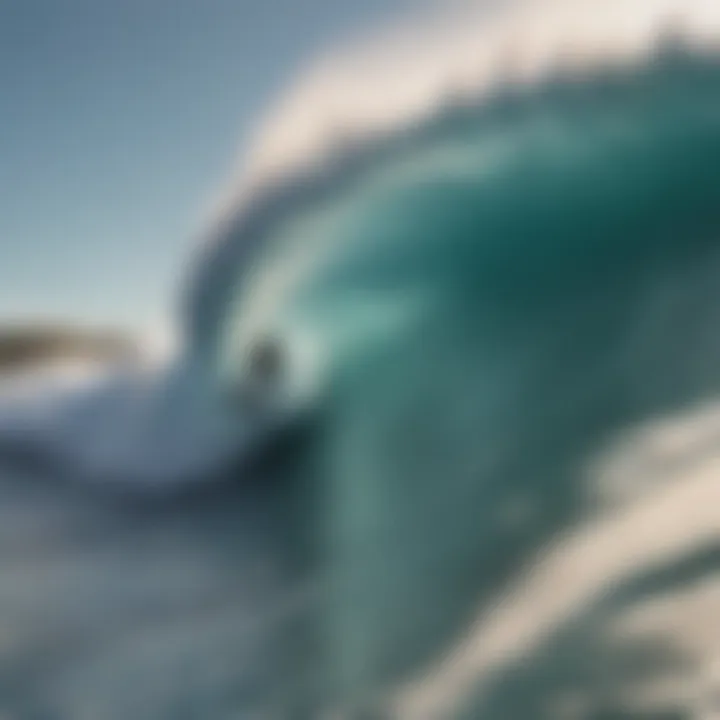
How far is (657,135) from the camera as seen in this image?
1094mm

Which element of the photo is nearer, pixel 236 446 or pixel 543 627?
pixel 543 627

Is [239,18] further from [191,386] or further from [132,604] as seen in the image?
[132,604]

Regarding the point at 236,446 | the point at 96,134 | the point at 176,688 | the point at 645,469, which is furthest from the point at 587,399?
the point at 96,134

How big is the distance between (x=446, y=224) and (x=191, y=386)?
0.31 m

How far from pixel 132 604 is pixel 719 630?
21.4 inches

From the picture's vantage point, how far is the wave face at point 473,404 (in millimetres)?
988

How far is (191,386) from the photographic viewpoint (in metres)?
1.15

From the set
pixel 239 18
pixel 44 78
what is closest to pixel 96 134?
pixel 44 78

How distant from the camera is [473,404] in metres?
1.10

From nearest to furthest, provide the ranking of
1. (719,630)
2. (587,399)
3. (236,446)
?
(719,630)
(587,399)
(236,446)

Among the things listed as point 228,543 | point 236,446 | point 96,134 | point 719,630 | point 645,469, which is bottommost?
point 719,630

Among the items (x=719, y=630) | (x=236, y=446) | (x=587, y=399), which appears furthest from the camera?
(x=236, y=446)

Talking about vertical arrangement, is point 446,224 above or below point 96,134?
below

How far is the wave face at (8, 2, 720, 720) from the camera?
99cm
